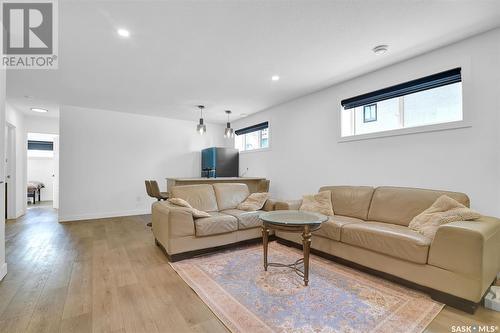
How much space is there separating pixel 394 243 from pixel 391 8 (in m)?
2.07

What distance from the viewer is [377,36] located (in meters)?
2.43

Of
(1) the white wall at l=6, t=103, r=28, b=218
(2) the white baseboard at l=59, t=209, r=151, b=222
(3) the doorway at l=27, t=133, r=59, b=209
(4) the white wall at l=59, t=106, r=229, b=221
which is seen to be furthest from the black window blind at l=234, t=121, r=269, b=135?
(3) the doorway at l=27, t=133, r=59, b=209

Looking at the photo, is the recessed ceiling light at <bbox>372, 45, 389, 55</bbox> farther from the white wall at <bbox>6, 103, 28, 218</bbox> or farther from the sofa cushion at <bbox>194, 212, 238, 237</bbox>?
the white wall at <bbox>6, 103, 28, 218</bbox>

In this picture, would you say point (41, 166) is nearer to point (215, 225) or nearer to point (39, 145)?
point (39, 145)

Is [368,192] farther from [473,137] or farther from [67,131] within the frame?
[67,131]

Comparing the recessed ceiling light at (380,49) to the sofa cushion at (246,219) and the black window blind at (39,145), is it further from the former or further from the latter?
the black window blind at (39,145)

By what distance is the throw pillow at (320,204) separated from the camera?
319 centimetres

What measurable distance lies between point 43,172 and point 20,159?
147 inches

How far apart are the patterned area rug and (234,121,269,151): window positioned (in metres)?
3.51

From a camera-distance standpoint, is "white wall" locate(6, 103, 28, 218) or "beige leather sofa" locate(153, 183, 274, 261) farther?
"white wall" locate(6, 103, 28, 218)

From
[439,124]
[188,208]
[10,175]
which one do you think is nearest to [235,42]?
[188,208]

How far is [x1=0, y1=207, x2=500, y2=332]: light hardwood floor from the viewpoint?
1.61m

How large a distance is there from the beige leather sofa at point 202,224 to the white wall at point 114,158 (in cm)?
289

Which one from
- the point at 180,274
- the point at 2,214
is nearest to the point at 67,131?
the point at 2,214
